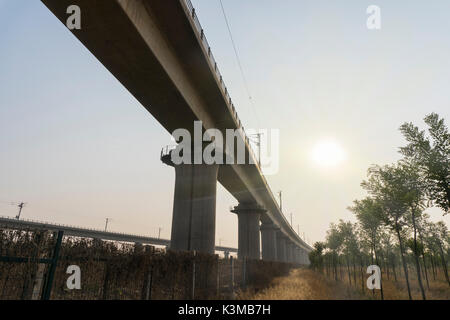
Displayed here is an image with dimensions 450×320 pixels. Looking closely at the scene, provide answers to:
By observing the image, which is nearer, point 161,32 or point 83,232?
point 161,32

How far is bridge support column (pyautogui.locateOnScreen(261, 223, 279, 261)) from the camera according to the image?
55.5 m

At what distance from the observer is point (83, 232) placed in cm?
6719

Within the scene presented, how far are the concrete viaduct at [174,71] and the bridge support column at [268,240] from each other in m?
36.8

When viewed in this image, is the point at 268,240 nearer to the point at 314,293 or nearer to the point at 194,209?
the point at 194,209

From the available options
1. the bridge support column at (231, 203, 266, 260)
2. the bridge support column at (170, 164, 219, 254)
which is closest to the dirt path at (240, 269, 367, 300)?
the bridge support column at (170, 164, 219, 254)

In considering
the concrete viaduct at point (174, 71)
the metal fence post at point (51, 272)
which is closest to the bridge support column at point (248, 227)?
the concrete viaduct at point (174, 71)

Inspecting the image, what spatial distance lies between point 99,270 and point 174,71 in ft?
30.5

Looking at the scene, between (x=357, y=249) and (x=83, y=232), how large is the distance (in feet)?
213

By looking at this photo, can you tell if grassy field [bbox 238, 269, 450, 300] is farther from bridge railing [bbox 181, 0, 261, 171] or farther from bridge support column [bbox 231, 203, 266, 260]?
bridge support column [bbox 231, 203, 266, 260]

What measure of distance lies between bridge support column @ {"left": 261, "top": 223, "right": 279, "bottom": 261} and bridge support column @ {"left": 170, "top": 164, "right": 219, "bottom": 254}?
3833 cm

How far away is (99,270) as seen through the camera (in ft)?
25.6
